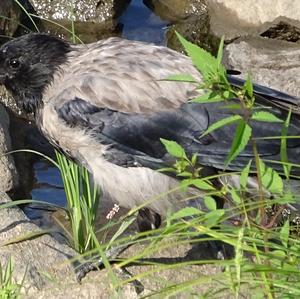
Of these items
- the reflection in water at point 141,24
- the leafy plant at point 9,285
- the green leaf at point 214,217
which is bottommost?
the reflection in water at point 141,24

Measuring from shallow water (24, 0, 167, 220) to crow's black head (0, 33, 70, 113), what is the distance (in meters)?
1.22

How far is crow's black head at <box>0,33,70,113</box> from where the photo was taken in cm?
520

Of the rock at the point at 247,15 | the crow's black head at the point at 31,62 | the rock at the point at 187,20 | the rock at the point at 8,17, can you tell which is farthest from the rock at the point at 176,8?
the crow's black head at the point at 31,62

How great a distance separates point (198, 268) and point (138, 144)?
683mm

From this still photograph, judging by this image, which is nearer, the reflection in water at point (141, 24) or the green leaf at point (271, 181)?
the green leaf at point (271, 181)

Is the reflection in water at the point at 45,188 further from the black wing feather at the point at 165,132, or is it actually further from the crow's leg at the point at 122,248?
the black wing feather at the point at 165,132

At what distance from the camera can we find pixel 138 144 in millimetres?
4875

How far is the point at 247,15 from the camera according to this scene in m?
7.94

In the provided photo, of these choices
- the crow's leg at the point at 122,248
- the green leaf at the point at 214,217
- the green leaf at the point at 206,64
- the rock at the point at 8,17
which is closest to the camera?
the green leaf at the point at 206,64

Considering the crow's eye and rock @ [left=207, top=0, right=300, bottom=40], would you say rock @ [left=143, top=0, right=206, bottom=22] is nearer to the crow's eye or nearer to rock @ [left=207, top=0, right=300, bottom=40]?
rock @ [left=207, top=0, right=300, bottom=40]

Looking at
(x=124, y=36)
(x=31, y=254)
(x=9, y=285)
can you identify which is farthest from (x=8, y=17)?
(x=9, y=285)

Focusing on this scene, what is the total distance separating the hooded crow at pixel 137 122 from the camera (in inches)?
187

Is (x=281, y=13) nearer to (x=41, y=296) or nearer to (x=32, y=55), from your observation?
(x=32, y=55)

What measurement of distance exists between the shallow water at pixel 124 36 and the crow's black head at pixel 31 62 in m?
1.22
